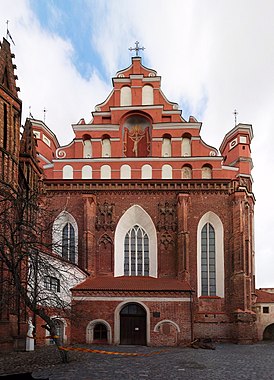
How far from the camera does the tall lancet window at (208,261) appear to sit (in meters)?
35.5

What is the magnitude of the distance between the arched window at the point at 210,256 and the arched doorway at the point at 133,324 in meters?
5.65

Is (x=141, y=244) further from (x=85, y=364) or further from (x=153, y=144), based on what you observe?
(x=85, y=364)

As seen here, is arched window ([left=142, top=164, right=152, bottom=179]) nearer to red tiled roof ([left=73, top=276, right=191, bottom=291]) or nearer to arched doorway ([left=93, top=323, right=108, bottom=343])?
red tiled roof ([left=73, top=276, right=191, bottom=291])

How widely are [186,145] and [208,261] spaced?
31.6 ft

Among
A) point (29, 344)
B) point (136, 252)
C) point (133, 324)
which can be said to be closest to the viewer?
point (29, 344)

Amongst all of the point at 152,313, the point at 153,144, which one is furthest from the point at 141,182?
the point at 152,313

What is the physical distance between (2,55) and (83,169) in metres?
14.5

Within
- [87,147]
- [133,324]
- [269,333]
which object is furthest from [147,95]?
[269,333]

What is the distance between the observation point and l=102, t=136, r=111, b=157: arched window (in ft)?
129

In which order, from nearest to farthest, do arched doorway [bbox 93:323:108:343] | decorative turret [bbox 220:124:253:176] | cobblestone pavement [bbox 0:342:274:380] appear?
cobblestone pavement [bbox 0:342:274:380] < arched doorway [bbox 93:323:108:343] < decorative turret [bbox 220:124:253:176]

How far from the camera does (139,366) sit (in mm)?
18578

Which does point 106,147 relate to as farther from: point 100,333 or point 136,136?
point 100,333

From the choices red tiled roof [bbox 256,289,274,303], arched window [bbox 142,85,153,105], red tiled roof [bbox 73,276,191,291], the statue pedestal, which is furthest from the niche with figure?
the statue pedestal

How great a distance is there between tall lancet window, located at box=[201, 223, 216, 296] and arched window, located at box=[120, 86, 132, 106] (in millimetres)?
12425
